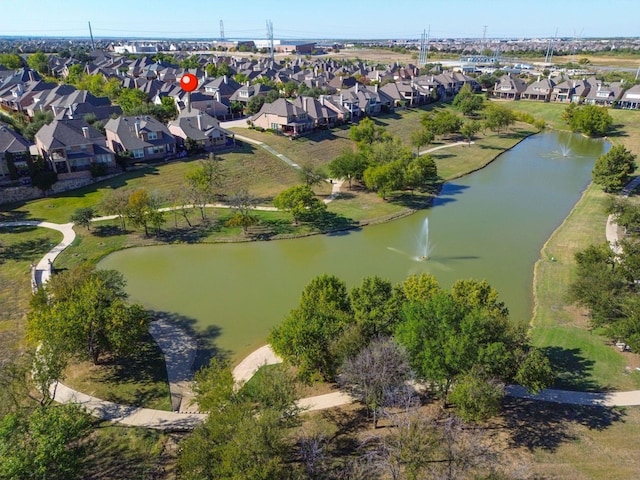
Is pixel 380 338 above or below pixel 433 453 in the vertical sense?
above

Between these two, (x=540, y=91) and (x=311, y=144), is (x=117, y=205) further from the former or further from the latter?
(x=540, y=91)

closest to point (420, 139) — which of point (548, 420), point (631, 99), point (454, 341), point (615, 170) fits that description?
point (615, 170)

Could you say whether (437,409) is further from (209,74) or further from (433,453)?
(209,74)

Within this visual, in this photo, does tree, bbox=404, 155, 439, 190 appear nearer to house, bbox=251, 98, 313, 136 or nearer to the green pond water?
the green pond water

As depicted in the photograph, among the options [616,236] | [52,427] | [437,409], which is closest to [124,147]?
[52,427]

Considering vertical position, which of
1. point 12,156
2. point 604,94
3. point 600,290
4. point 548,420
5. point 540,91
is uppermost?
point 540,91
